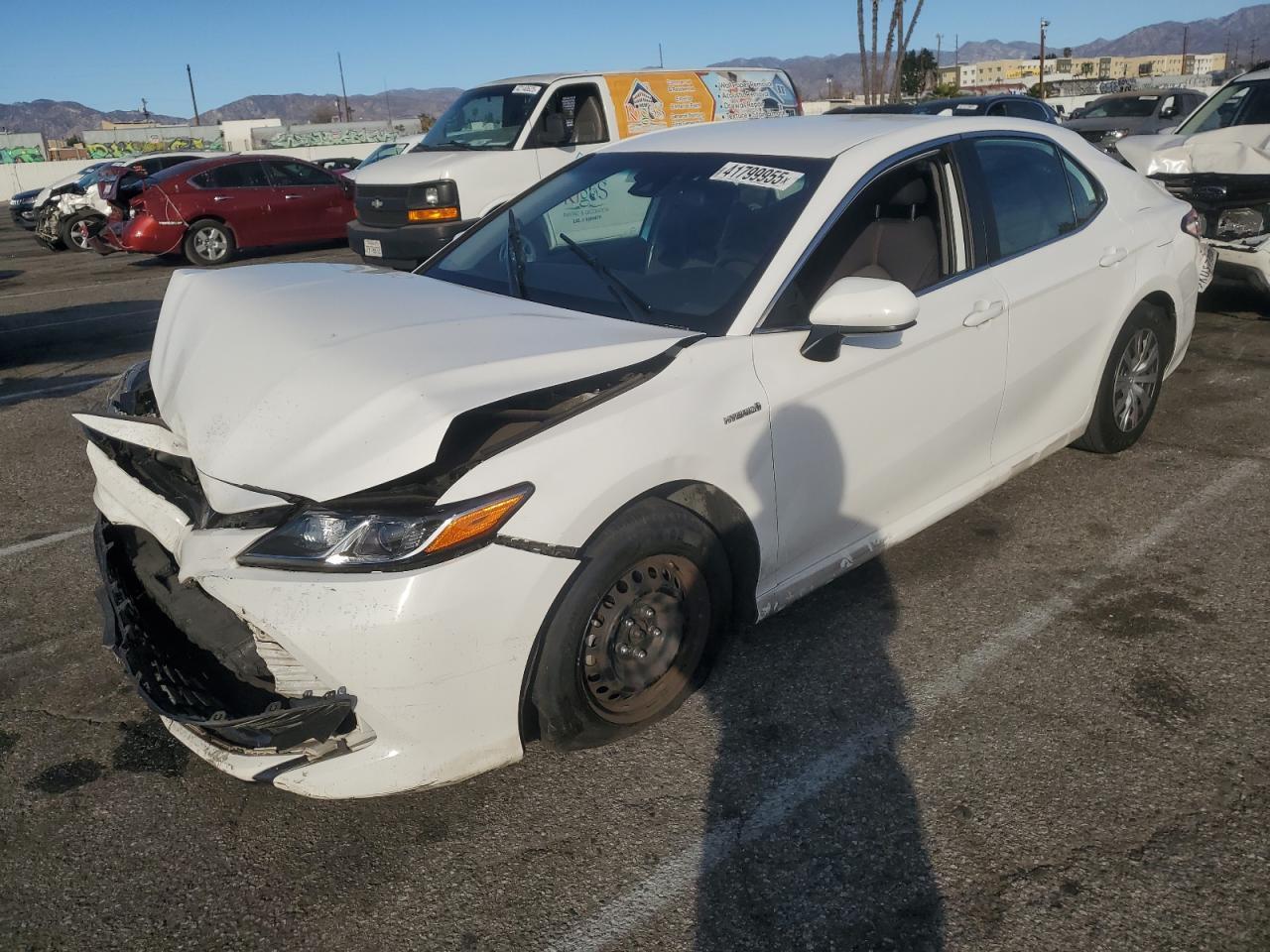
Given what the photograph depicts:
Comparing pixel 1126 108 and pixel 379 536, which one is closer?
pixel 379 536

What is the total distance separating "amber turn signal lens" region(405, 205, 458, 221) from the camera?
33.0ft

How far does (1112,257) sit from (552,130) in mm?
7025

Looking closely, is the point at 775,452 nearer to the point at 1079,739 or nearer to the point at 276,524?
the point at 1079,739

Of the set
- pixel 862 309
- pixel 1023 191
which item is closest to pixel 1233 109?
pixel 1023 191

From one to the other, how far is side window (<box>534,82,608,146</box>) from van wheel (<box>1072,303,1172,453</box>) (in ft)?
22.6

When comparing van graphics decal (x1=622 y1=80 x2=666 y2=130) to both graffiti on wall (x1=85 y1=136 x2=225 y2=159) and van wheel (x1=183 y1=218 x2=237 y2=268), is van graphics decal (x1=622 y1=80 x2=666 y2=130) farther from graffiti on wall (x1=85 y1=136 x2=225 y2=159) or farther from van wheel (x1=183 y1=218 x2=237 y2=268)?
graffiti on wall (x1=85 y1=136 x2=225 y2=159)

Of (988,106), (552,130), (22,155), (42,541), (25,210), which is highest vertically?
(22,155)

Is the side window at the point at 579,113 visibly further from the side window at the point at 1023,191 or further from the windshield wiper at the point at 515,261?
the side window at the point at 1023,191

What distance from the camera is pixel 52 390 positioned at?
7.73 m

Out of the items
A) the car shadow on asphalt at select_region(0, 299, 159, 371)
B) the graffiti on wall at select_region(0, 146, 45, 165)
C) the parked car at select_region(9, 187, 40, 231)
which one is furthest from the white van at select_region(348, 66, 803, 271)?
the graffiti on wall at select_region(0, 146, 45, 165)

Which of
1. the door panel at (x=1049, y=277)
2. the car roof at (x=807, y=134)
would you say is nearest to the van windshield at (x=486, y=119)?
the car roof at (x=807, y=134)

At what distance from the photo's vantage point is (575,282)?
11.8 feet

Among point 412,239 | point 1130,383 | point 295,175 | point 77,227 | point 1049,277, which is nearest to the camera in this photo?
point 1049,277

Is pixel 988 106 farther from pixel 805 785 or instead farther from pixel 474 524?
pixel 474 524
